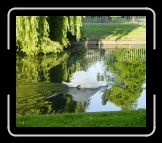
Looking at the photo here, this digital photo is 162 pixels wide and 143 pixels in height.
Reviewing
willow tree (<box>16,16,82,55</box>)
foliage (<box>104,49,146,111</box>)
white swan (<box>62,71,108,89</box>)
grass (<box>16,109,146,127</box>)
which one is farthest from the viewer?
willow tree (<box>16,16,82,55</box>)

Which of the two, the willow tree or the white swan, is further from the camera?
the willow tree

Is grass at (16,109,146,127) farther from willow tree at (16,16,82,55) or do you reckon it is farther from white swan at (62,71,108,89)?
willow tree at (16,16,82,55)

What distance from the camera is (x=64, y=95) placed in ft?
17.9

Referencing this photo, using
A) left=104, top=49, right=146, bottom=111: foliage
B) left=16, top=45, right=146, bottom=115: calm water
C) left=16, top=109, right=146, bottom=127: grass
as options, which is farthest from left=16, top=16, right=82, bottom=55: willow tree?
left=16, top=109, right=146, bottom=127: grass

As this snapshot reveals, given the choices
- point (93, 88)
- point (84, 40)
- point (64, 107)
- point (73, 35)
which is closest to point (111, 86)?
point (93, 88)

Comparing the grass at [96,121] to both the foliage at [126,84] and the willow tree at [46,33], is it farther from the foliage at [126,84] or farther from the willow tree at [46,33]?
the willow tree at [46,33]

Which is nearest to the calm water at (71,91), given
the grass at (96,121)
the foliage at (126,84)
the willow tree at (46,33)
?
the foliage at (126,84)

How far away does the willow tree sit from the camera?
26.9ft

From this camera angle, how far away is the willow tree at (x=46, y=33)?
8203mm

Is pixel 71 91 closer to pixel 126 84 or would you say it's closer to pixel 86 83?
pixel 86 83

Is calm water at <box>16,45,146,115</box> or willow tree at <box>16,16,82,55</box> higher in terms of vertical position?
willow tree at <box>16,16,82,55</box>
